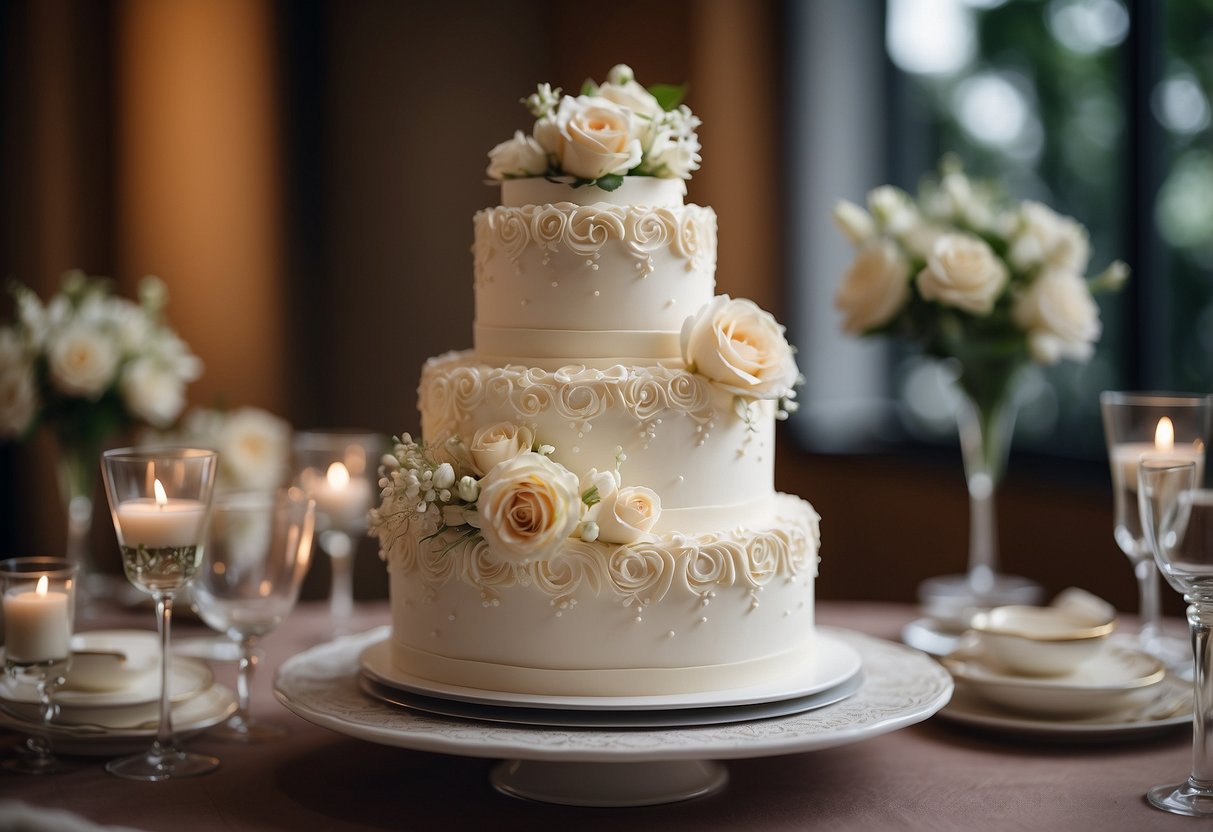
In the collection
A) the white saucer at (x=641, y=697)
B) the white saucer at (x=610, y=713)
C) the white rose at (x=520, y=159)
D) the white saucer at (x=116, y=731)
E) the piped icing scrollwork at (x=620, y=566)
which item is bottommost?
the white saucer at (x=116, y=731)

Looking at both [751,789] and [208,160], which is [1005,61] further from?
[751,789]

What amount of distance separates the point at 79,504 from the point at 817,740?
6.83 ft

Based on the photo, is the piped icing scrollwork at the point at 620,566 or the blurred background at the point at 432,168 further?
the blurred background at the point at 432,168

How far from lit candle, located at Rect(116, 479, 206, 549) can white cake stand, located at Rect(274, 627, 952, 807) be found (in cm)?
28

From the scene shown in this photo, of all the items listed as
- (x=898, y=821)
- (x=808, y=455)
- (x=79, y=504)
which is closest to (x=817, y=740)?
(x=898, y=821)

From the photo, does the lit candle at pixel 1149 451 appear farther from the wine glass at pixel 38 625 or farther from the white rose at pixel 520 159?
the wine glass at pixel 38 625

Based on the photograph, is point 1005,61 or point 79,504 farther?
point 1005,61

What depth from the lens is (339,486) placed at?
9.52 feet

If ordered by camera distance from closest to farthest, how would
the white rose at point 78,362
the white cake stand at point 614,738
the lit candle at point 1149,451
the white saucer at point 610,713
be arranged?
the white cake stand at point 614,738 < the white saucer at point 610,713 < the lit candle at point 1149,451 < the white rose at point 78,362

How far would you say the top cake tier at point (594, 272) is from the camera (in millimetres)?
2033

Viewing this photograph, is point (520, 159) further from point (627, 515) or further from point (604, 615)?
point (604, 615)

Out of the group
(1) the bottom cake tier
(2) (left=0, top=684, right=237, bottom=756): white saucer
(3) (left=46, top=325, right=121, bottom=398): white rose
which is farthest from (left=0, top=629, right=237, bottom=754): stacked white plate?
(3) (left=46, top=325, right=121, bottom=398): white rose

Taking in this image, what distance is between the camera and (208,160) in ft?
18.5

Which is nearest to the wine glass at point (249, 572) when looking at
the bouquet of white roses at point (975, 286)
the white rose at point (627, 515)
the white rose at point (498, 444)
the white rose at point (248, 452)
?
the white rose at point (498, 444)
